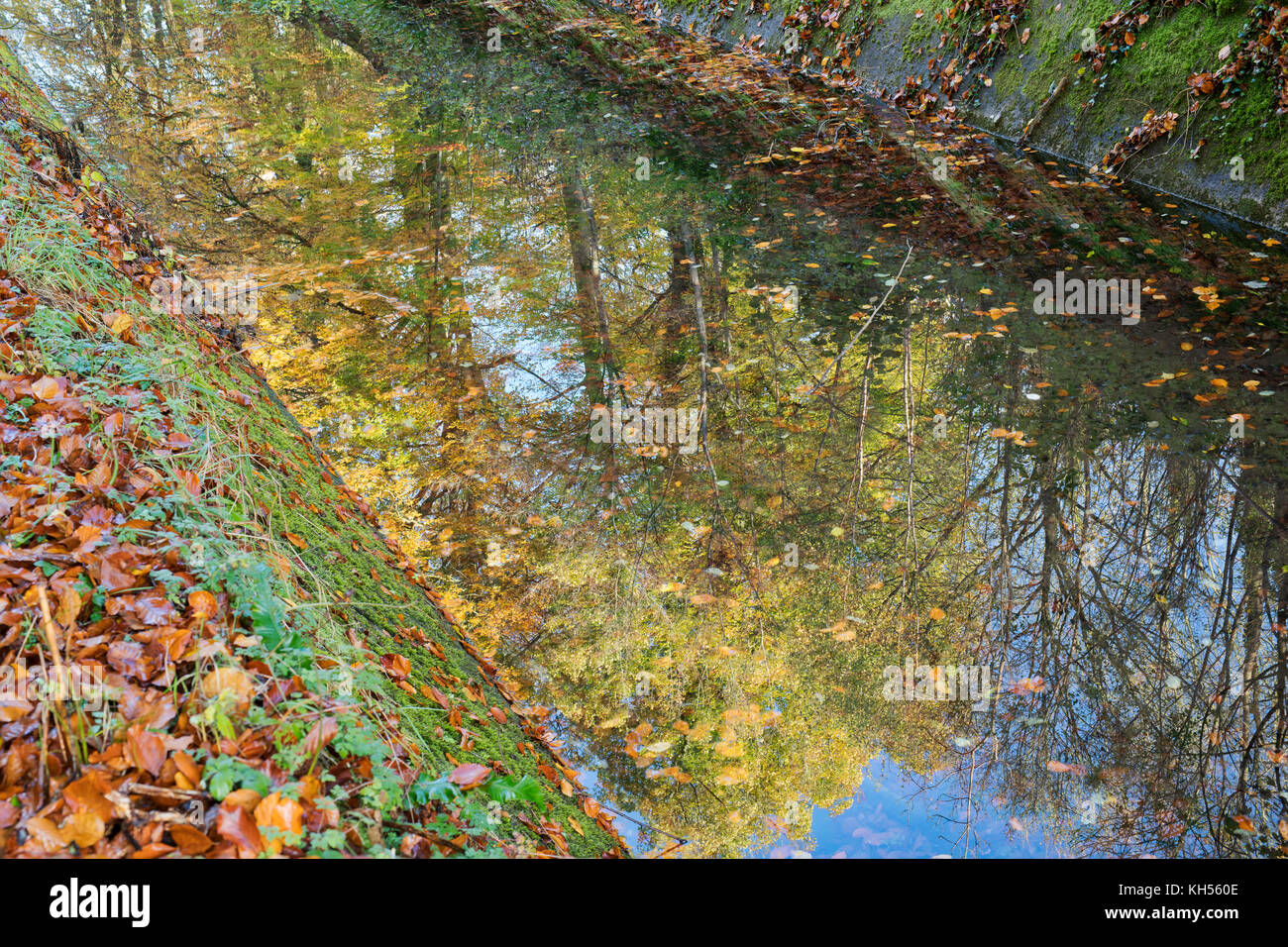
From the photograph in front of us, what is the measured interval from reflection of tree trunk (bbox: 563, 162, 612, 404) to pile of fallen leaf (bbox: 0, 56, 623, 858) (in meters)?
3.67

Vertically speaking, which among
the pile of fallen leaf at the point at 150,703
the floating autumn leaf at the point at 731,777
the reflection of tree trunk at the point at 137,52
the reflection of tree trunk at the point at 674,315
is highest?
the reflection of tree trunk at the point at 137,52

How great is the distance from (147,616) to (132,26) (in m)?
21.0

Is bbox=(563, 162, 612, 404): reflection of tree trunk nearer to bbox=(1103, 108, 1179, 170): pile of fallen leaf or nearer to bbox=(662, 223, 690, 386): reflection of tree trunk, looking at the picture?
bbox=(662, 223, 690, 386): reflection of tree trunk

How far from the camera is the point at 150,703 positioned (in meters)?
1.91

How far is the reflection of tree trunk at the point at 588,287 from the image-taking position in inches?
251

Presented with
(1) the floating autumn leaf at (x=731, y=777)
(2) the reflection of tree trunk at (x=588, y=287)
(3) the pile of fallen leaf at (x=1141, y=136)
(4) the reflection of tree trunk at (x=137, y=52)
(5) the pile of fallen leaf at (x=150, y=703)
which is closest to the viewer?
(5) the pile of fallen leaf at (x=150, y=703)

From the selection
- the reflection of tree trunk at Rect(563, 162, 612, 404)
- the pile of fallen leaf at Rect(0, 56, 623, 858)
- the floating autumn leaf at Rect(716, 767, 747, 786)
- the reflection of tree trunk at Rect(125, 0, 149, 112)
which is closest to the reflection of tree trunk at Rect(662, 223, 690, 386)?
the reflection of tree trunk at Rect(563, 162, 612, 404)

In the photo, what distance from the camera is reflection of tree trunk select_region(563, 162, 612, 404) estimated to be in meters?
6.36

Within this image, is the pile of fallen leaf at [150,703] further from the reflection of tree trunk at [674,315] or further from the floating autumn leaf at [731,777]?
the reflection of tree trunk at [674,315]

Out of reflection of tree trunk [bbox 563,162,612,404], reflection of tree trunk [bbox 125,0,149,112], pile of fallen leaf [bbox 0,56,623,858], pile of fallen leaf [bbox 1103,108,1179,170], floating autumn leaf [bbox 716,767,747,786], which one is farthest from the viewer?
reflection of tree trunk [bbox 125,0,149,112]

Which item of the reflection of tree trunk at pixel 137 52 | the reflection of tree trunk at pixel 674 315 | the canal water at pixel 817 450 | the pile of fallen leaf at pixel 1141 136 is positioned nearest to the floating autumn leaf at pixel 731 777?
the canal water at pixel 817 450

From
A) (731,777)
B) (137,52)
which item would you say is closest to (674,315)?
(731,777)

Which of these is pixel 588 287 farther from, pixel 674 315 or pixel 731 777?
pixel 731 777

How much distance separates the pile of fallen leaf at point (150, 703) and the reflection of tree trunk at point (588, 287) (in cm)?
367
